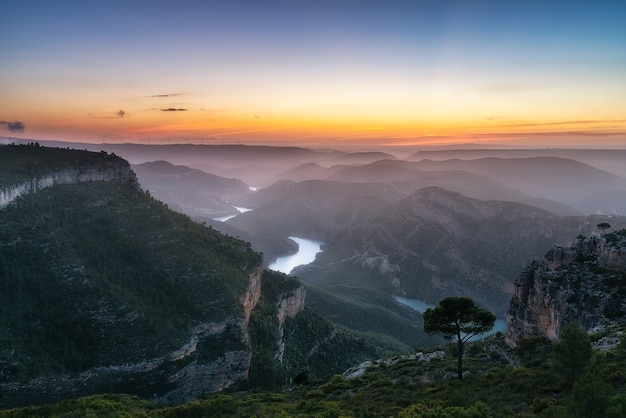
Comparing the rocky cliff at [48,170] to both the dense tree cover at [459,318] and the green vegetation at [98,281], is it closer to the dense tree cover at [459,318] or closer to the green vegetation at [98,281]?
the green vegetation at [98,281]

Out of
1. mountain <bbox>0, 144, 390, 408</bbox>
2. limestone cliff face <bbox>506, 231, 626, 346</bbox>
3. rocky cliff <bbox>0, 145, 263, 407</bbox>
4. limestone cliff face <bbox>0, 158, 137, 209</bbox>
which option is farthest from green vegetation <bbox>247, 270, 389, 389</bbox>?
limestone cliff face <bbox>0, 158, 137, 209</bbox>

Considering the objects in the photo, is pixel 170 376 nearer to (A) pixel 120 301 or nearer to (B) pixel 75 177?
(A) pixel 120 301

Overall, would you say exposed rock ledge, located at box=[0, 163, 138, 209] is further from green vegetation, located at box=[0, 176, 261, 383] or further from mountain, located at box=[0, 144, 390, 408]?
green vegetation, located at box=[0, 176, 261, 383]

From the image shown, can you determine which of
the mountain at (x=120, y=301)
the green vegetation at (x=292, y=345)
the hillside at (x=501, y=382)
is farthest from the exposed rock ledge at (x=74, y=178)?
the hillside at (x=501, y=382)

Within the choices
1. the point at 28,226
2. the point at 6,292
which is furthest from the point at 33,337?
the point at 28,226

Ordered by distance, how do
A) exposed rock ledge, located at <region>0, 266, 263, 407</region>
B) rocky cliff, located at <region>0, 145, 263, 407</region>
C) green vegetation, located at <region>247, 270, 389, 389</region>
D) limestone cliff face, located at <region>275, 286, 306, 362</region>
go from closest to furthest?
exposed rock ledge, located at <region>0, 266, 263, 407</region>, rocky cliff, located at <region>0, 145, 263, 407</region>, green vegetation, located at <region>247, 270, 389, 389</region>, limestone cliff face, located at <region>275, 286, 306, 362</region>

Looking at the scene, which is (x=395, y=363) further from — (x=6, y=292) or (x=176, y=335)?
(x=6, y=292)
